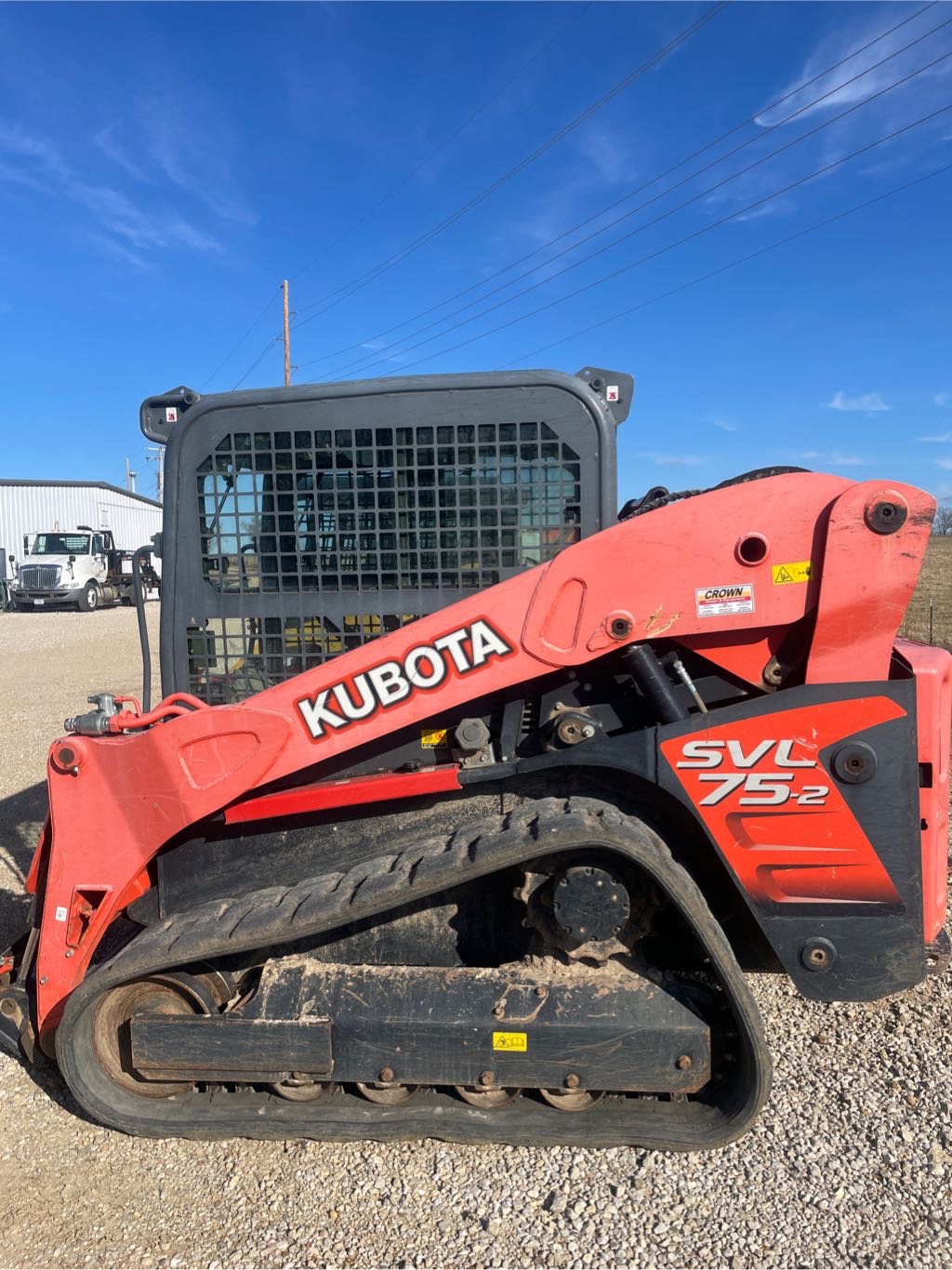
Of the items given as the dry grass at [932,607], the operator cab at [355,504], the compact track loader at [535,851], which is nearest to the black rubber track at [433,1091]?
the compact track loader at [535,851]

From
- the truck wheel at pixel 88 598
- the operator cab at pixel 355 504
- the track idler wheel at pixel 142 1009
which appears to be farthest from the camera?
the truck wheel at pixel 88 598

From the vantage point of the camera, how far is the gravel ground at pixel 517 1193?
2207mm

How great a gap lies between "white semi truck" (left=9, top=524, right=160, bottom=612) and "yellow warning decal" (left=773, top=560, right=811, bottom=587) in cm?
2714

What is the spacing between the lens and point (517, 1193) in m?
2.39

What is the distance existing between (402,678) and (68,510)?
4434 cm

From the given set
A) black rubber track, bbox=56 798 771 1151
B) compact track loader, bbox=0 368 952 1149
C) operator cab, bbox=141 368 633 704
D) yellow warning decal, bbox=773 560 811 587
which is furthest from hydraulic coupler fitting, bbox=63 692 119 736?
yellow warning decal, bbox=773 560 811 587

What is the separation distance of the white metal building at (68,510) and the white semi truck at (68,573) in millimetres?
6972

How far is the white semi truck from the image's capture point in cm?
2659

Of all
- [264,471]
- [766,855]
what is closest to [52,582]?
[264,471]

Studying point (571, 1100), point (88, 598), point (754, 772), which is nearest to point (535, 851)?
point (754, 772)

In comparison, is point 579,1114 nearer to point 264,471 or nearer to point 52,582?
point 264,471

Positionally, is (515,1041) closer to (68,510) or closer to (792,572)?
(792,572)

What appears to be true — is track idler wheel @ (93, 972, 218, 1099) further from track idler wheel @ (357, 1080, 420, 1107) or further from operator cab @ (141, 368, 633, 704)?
operator cab @ (141, 368, 633, 704)

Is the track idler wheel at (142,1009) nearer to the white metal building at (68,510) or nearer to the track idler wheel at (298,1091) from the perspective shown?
the track idler wheel at (298,1091)
